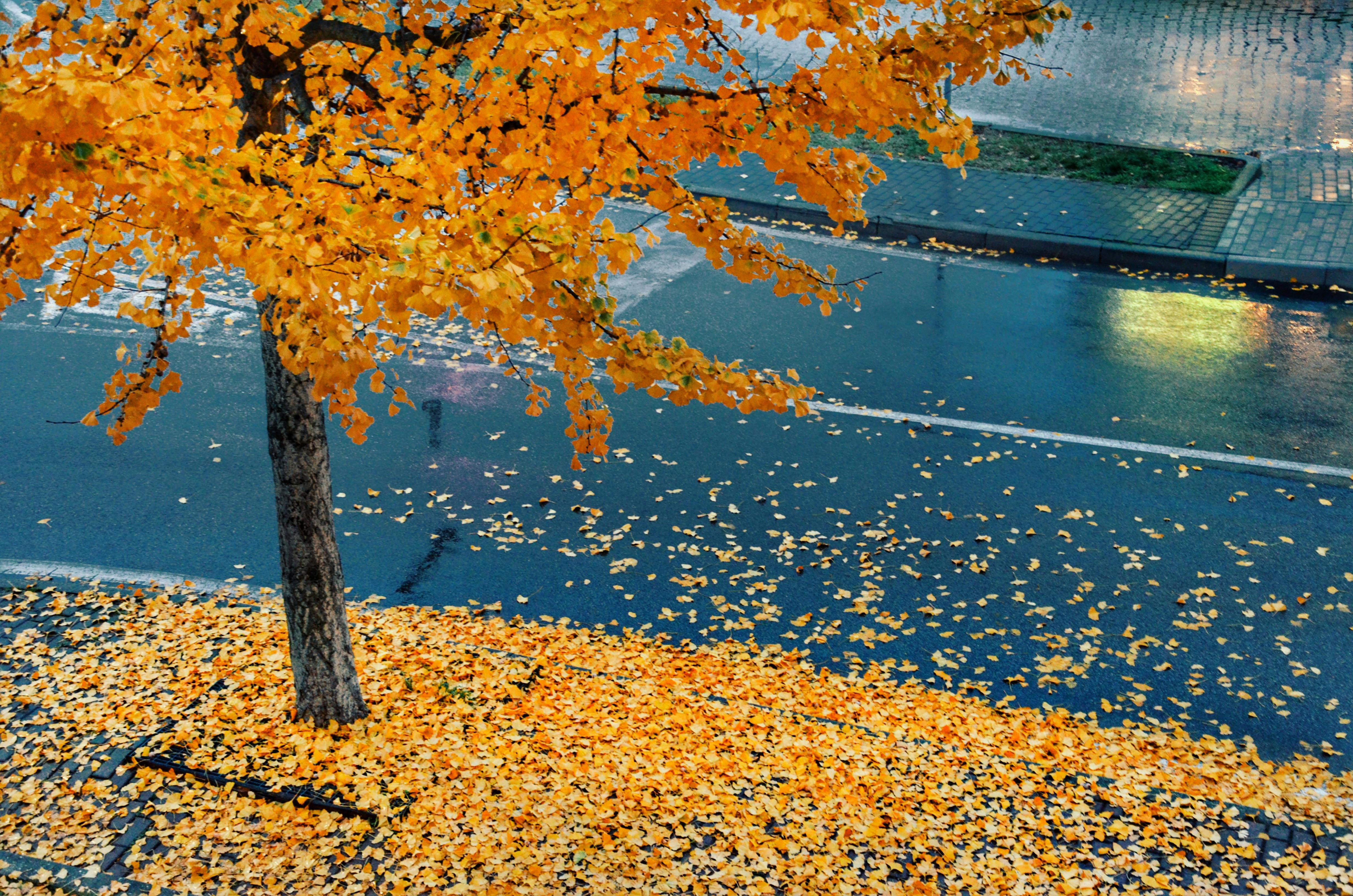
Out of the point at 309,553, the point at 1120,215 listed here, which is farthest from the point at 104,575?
the point at 1120,215

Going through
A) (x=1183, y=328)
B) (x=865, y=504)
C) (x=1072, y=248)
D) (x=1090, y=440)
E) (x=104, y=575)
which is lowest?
(x=104, y=575)

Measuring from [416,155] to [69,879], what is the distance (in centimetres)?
288

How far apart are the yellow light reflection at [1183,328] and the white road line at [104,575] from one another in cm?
729

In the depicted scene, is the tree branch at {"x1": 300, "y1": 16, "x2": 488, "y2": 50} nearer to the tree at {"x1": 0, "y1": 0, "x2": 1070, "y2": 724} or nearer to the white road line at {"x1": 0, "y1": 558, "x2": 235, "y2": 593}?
the tree at {"x1": 0, "y1": 0, "x2": 1070, "y2": 724}

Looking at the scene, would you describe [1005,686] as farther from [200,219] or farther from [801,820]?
[200,219]

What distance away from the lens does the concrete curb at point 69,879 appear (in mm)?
3898

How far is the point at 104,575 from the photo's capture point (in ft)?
19.9

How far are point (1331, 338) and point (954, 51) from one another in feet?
25.6

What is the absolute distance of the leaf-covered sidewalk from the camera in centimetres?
413

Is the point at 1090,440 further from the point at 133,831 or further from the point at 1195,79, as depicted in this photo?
the point at 1195,79

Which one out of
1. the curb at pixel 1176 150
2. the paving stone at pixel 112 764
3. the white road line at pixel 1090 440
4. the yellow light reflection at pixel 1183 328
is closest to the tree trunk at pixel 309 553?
the paving stone at pixel 112 764

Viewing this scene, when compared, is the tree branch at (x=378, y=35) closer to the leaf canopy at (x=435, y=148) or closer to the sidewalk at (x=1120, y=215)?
the leaf canopy at (x=435, y=148)

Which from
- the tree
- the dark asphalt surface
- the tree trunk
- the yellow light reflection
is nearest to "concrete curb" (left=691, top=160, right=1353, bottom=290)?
the yellow light reflection

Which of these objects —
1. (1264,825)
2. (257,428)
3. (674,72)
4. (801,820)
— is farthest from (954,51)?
(674,72)
